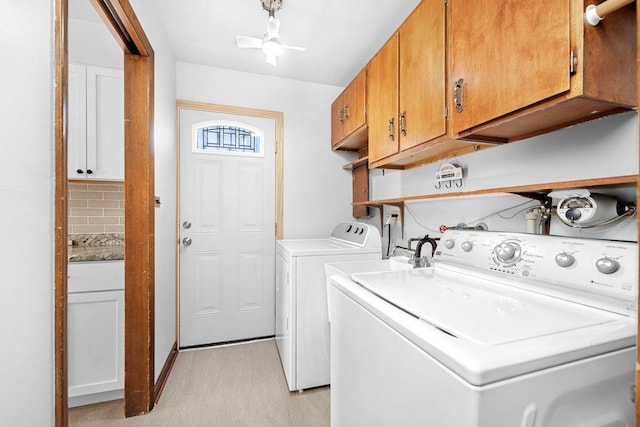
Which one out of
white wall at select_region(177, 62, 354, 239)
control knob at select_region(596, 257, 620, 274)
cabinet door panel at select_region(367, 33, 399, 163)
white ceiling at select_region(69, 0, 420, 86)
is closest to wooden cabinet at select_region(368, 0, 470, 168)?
cabinet door panel at select_region(367, 33, 399, 163)

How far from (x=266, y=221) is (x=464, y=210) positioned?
5.67 feet

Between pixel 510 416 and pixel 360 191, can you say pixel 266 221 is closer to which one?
pixel 360 191

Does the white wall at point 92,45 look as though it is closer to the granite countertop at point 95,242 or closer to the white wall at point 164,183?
the white wall at point 164,183

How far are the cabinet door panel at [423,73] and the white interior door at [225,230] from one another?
1474mm

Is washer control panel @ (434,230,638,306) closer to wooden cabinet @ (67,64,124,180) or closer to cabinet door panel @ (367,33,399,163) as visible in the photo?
cabinet door panel @ (367,33,399,163)

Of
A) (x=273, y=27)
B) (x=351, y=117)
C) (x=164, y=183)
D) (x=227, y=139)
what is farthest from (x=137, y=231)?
(x=351, y=117)

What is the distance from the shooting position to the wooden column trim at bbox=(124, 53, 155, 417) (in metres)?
1.62

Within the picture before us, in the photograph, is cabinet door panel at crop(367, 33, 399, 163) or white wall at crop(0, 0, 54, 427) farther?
cabinet door panel at crop(367, 33, 399, 163)

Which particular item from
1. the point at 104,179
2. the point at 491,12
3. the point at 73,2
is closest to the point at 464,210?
the point at 491,12

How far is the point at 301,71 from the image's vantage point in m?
2.55

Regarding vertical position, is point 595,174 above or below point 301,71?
below

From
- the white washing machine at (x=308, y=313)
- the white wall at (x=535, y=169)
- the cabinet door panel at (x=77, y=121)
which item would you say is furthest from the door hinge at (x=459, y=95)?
the cabinet door panel at (x=77, y=121)

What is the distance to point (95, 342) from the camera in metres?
1.65

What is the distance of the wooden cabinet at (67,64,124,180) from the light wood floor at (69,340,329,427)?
1.49 m
